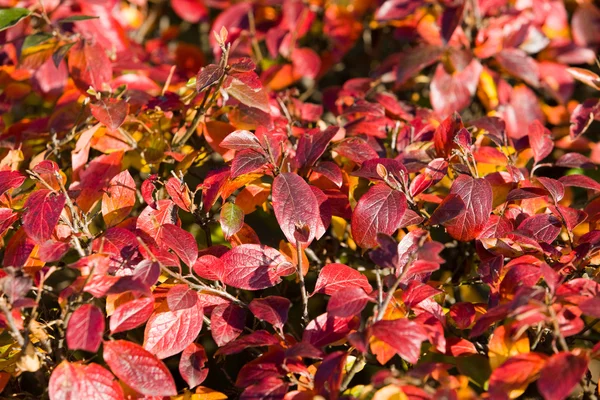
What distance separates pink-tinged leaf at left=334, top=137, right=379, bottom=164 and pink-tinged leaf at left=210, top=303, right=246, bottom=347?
0.40m

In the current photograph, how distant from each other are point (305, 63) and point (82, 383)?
1.26 m

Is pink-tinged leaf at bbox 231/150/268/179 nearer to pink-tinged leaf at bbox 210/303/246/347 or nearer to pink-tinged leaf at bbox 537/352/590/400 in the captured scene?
pink-tinged leaf at bbox 210/303/246/347

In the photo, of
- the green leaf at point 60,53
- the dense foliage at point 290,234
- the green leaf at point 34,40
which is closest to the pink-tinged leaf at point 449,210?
the dense foliage at point 290,234

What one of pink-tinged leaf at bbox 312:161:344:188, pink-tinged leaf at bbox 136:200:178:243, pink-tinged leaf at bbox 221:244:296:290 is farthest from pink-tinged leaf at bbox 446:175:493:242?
pink-tinged leaf at bbox 136:200:178:243

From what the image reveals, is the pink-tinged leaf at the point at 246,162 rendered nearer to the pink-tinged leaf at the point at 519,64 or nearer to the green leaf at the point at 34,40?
the green leaf at the point at 34,40

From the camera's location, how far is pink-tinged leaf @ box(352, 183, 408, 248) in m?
1.12

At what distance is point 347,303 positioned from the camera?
992 millimetres

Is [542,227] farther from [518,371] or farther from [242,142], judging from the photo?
[242,142]

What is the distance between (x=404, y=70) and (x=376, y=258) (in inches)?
37.7

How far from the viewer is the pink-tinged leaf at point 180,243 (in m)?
1.08

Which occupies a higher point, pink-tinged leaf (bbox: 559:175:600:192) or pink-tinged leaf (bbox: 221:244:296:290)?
pink-tinged leaf (bbox: 559:175:600:192)

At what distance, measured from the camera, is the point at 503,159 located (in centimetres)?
138

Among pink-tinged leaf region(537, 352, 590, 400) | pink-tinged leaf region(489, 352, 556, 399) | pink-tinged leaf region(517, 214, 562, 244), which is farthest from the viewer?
pink-tinged leaf region(517, 214, 562, 244)

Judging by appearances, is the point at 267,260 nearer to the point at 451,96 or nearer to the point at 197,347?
the point at 197,347
